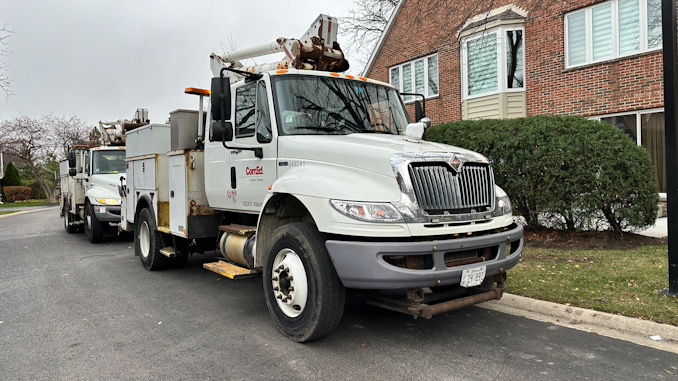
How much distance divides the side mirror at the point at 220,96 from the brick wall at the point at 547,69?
5.79 m

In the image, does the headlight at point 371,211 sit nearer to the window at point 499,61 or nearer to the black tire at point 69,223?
the window at point 499,61

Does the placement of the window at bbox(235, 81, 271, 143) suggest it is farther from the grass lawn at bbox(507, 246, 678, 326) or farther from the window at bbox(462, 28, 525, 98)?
the window at bbox(462, 28, 525, 98)

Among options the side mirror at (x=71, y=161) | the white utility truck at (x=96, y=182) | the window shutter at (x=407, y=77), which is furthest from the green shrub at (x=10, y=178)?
the window shutter at (x=407, y=77)

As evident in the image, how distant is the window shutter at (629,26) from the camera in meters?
11.1

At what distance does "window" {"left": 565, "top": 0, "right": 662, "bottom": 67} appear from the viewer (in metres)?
10.9

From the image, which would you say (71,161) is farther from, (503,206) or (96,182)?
(503,206)

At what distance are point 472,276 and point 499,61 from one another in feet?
36.7

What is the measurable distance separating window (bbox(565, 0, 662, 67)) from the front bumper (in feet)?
38.8

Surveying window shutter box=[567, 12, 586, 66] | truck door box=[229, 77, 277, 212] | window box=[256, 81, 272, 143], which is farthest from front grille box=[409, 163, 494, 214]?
window shutter box=[567, 12, 586, 66]

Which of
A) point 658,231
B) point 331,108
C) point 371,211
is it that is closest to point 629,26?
point 658,231

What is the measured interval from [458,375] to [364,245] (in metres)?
1.17

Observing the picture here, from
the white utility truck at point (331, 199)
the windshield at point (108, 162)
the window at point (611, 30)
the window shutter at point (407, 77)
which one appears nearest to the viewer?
the white utility truck at point (331, 199)

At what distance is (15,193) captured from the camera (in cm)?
4181

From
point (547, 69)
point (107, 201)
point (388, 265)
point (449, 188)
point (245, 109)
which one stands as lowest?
point (388, 265)
